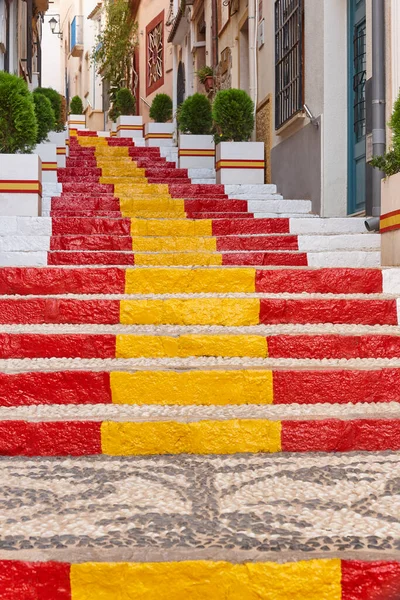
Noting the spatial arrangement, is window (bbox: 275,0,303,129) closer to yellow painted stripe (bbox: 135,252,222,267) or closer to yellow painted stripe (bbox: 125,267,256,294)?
yellow painted stripe (bbox: 135,252,222,267)

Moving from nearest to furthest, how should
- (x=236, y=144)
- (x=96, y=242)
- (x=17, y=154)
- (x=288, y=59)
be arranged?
(x=96, y=242)
(x=17, y=154)
(x=288, y=59)
(x=236, y=144)

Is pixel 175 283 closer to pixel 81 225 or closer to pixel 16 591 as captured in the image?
pixel 81 225

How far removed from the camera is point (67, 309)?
4.45 m

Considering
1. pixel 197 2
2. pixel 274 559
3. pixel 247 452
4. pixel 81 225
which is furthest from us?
pixel 197 2

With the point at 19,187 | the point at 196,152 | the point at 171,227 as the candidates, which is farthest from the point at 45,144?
the point at 171,227

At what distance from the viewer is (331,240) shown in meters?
6.38

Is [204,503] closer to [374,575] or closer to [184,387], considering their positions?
[374,575]

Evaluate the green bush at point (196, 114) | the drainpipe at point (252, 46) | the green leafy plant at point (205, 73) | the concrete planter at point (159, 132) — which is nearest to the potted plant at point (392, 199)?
the drainpipe at point (252, 46)

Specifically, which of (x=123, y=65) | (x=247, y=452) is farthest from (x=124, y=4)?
(x=247, y=452)

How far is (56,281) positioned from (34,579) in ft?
9.43

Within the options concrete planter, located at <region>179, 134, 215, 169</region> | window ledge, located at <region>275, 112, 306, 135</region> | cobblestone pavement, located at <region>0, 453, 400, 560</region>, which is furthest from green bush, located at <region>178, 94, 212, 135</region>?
cobblestone pavement, located at <region>0, 453, 400, 560</region>

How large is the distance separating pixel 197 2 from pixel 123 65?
27.0 feet

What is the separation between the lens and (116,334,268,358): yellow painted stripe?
13.4 ft

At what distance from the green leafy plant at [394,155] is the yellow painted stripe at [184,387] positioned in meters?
2.14
